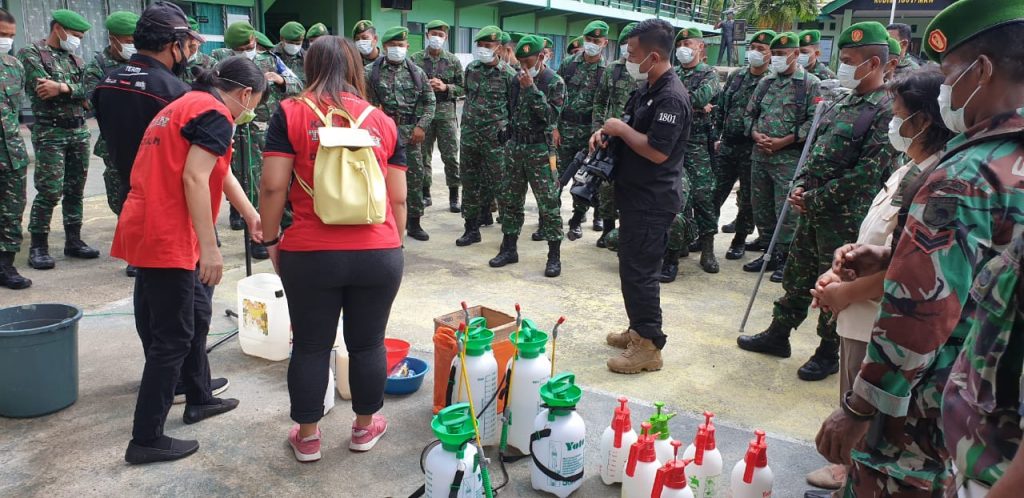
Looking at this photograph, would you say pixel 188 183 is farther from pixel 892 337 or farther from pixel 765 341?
pixel 765 341

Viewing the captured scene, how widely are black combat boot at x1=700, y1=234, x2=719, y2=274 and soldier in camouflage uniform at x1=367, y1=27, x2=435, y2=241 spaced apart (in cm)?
262

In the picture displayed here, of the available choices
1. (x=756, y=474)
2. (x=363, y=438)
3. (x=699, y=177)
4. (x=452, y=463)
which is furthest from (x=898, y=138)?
(x=699, y=177)

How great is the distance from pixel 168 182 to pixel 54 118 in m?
3.70

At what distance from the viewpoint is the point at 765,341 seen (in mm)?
4371

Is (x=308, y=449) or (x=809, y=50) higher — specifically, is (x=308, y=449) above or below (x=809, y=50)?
below

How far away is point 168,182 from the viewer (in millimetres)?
2699

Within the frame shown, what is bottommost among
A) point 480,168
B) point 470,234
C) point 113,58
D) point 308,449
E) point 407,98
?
point 308,449

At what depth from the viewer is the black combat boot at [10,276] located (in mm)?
5094

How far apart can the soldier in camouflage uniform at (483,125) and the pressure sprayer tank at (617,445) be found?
13.5 ft

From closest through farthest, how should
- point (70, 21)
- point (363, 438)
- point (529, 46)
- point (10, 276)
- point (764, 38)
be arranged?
point (363, 438)
point (10, 276)
point (70, 21)
point (529, 46)
point (764, 38)

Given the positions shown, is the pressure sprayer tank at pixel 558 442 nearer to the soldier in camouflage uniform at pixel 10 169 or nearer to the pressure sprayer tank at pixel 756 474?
the pressure sprayer tank at pixel 756 474

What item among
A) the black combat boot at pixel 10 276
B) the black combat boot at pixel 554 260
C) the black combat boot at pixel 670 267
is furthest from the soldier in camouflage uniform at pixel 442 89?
the black combat boot at pixel 10 276

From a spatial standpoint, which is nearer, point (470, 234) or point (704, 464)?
point (704, 464)

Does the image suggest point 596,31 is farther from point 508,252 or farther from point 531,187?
point 508,252
